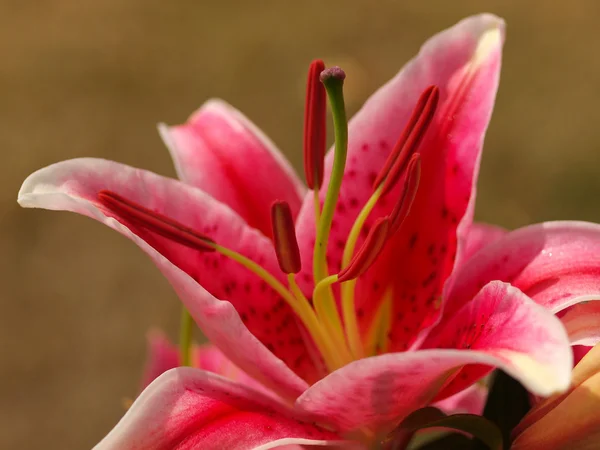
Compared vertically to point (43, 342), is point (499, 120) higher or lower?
higher

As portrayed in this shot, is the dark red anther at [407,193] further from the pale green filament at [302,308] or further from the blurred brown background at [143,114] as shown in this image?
the blurred brown background at [143,114]


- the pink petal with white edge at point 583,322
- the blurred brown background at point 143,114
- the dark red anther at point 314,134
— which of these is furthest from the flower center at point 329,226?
the blurred brown background at point 143,114

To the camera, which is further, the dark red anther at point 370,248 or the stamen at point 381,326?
the stamen at point 381,326

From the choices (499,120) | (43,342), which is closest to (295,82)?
(499,120)

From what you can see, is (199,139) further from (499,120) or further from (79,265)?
(499,120)

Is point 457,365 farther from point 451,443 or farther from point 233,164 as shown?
point 233,164

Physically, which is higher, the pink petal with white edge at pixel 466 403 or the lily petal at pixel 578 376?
the lily petal at pixel 578 376
